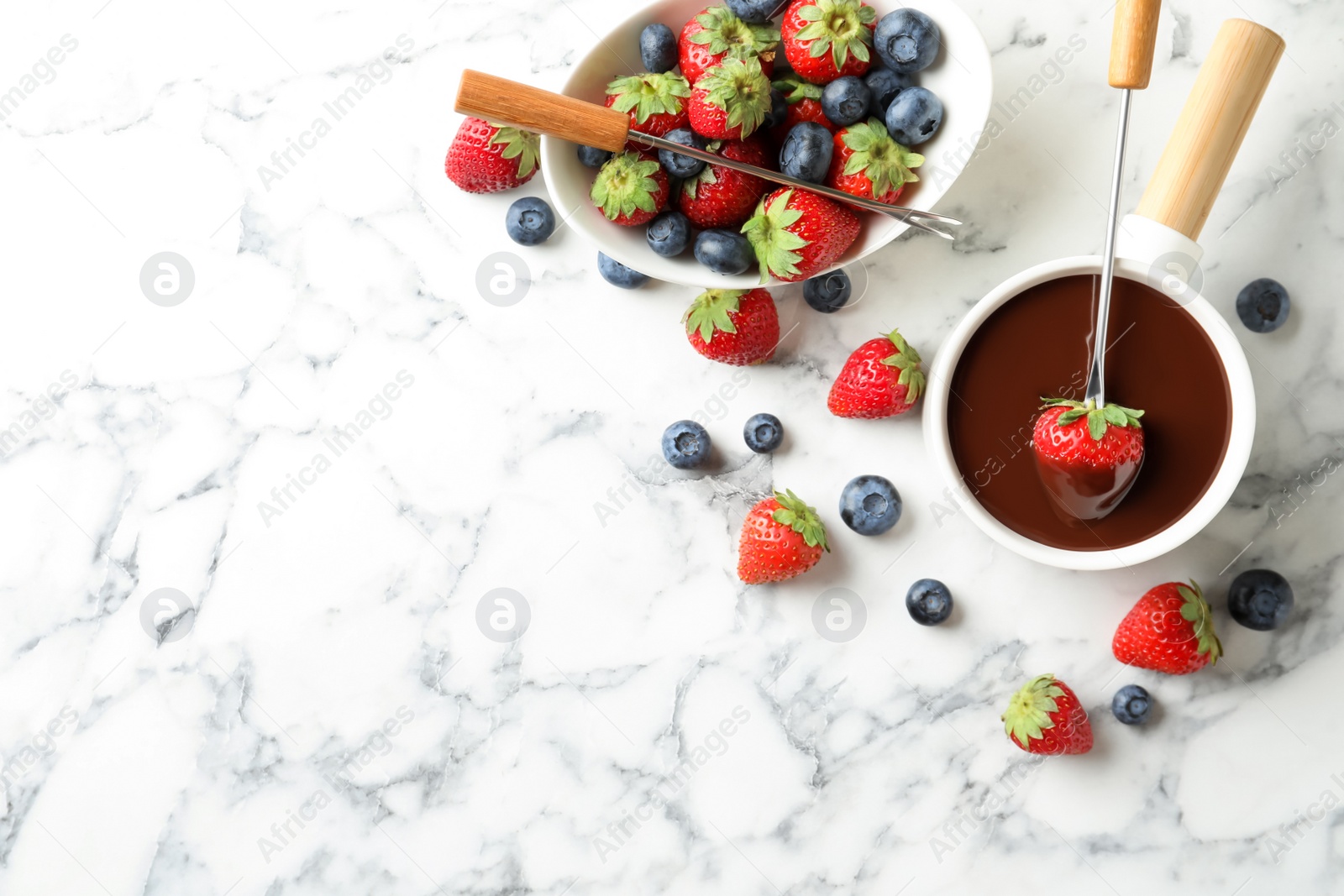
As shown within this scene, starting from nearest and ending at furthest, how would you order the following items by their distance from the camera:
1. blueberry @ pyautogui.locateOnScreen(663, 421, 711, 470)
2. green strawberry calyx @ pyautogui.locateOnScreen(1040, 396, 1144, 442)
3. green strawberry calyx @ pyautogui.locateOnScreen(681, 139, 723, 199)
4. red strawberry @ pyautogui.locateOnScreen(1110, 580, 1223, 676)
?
green strawberry calyx @ pyautogui.locateOnScreen(1040, 396, 1144, 442)
green strawberry calyx @ pyautogui.locateOnScreen(681, 139, 723, 199)
red strawberry @ pyautogui.locateOnScreen(1110, 580, 1223, 676)
blueberry @ pyautogui.locateOnScreen(663, 421, 711, 470)

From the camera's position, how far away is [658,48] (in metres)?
1.42

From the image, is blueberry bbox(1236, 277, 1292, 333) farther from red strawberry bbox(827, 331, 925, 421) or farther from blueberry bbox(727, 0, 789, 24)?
blueberry bbox(727, 0, 789, 24)

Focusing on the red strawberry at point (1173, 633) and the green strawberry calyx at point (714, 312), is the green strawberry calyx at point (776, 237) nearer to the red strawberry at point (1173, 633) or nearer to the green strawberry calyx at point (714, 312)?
the green strawberry calyx at point (714, 312)

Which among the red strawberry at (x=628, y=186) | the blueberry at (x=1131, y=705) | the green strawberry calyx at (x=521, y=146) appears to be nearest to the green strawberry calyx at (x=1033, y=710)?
the blueberry at (x=1131, y=705)

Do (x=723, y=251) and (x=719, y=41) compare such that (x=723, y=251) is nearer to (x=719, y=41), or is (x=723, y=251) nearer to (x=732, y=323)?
(x=732, y=323)

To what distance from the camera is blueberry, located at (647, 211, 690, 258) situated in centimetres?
142

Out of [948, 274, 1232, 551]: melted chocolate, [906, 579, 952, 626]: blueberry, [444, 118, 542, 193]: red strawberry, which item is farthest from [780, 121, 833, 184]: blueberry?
[906, 579, 952, 626]: blueberry

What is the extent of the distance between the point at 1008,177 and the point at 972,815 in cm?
109

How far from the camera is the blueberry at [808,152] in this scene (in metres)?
1.35

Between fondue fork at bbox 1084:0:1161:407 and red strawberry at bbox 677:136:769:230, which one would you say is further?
red strawberry at bbox 677:136:769:230

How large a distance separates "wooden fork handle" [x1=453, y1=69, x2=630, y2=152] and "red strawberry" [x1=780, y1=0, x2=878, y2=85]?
28cm

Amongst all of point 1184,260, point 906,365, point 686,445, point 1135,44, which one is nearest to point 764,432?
point 686,445

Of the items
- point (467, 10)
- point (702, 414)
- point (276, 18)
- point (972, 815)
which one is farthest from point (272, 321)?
point (972, 815)

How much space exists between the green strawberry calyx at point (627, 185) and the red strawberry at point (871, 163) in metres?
0.27
